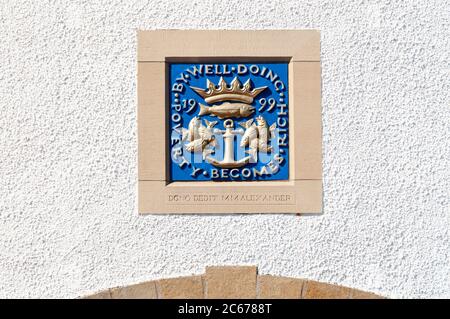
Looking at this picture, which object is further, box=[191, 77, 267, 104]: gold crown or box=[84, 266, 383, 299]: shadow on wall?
box=[191, 77, 267, 104]: gold crown

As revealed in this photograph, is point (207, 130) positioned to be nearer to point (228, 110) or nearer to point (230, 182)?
point (228, 110)

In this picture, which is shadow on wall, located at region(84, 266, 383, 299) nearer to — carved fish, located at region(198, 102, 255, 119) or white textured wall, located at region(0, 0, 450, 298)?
white textured wall, located at region(0, 0, 450, 298)

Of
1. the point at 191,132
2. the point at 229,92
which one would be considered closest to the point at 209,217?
the point at 191,132

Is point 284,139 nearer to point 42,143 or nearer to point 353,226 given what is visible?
point 353,226

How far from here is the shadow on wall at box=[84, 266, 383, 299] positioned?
4.23 meters

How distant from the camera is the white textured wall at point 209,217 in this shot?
429cm

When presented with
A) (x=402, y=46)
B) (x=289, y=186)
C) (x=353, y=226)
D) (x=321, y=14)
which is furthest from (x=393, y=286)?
(x=321, y=14)

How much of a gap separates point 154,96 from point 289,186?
128 centimetres

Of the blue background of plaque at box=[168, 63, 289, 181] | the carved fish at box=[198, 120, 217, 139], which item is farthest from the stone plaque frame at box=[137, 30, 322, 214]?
the carved fish at box=[198, 120, 217, 139]

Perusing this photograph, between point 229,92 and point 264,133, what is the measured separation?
0.43 m

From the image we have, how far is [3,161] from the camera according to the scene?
434cm

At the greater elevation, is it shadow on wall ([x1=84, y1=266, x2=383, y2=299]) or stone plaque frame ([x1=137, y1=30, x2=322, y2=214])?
stone plaque frame ([x1=137, y1=30, x2=322, y2=214])

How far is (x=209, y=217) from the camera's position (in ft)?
14.1

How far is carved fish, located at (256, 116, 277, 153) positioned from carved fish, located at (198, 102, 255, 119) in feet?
0.37
